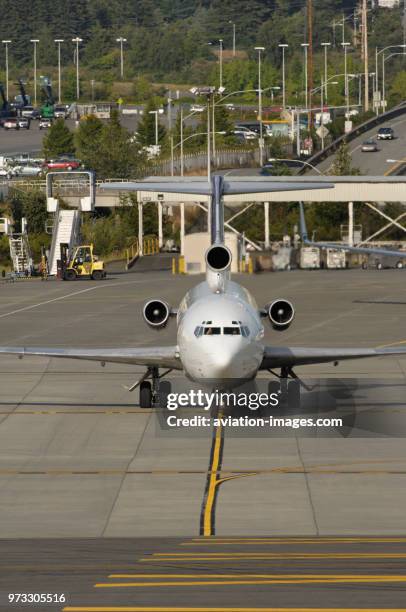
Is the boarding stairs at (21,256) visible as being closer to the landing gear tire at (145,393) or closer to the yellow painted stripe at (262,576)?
the landing gear tire at (145,393)

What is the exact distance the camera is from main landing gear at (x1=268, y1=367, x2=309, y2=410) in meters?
40.4

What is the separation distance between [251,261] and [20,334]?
34474 millimetres

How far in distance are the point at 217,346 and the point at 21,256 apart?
3002 inches

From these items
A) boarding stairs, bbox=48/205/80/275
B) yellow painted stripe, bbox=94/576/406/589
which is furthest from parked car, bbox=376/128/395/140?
yellow painted stripe, bbox=94/576/406/589

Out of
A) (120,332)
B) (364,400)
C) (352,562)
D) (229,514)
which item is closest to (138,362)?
(364,400)

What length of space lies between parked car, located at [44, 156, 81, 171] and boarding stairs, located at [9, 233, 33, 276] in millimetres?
45327

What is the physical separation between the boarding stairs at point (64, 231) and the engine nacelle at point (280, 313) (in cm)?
7017

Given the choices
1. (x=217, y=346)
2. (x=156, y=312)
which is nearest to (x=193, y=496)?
(x=217, y=346)

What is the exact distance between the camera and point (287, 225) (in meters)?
128

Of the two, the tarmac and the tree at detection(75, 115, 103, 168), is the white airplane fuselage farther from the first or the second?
the tree at detection(75, 115, 103, 168)

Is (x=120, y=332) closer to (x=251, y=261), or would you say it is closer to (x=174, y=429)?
(x=174, y=429)

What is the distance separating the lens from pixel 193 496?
2961cm

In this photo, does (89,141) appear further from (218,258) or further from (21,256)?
(218,258)

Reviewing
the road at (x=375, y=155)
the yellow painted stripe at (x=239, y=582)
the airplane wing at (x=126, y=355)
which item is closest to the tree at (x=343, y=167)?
the road at (x=375, y=155)
